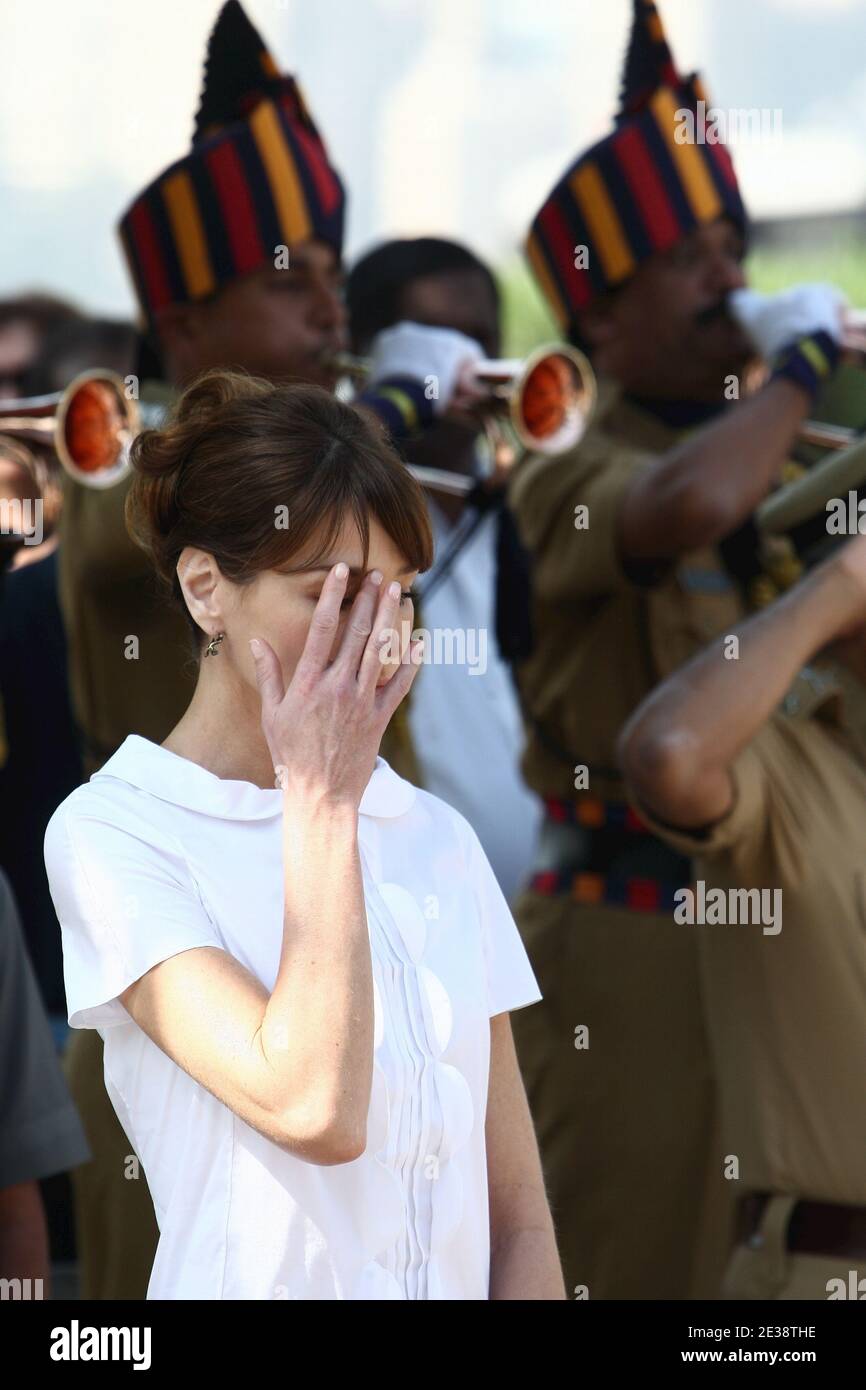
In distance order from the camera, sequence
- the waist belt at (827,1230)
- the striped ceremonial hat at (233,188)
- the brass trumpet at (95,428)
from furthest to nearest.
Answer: the striped ceremonial hat at (233,188) → the brass trumpet at (95,428) → the waist belt at (827,1230)

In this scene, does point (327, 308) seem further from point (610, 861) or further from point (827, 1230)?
point (827, 1230)

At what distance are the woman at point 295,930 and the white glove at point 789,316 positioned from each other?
202cm

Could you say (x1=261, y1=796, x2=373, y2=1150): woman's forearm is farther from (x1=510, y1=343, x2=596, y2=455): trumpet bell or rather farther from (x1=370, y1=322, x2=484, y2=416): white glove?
(x1=510, y1=343, x2=596, y2=455): trumpet bell

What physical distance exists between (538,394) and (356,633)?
2.14m

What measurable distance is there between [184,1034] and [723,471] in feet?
6.73

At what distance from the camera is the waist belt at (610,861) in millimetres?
3492

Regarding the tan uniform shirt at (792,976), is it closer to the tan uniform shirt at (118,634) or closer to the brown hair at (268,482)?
the tan uniform shirt at (118,634)

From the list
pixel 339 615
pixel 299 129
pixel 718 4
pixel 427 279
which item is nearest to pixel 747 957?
pixel 339 615

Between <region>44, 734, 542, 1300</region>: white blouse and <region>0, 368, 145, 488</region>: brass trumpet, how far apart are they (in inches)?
61.1

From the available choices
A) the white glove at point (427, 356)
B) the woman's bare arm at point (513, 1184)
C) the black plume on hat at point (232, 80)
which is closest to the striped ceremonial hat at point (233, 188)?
the black plume on hat at point (232, 80)

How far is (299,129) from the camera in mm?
3453

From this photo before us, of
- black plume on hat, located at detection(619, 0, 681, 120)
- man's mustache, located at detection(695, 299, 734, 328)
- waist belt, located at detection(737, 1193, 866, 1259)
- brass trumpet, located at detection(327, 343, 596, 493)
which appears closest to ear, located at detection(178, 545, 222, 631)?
waist belt, located at detection(737, 1193, 866, 1259)

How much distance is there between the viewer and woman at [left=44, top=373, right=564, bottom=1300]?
1487 mm

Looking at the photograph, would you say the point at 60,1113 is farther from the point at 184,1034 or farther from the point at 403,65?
the point at 403,65
